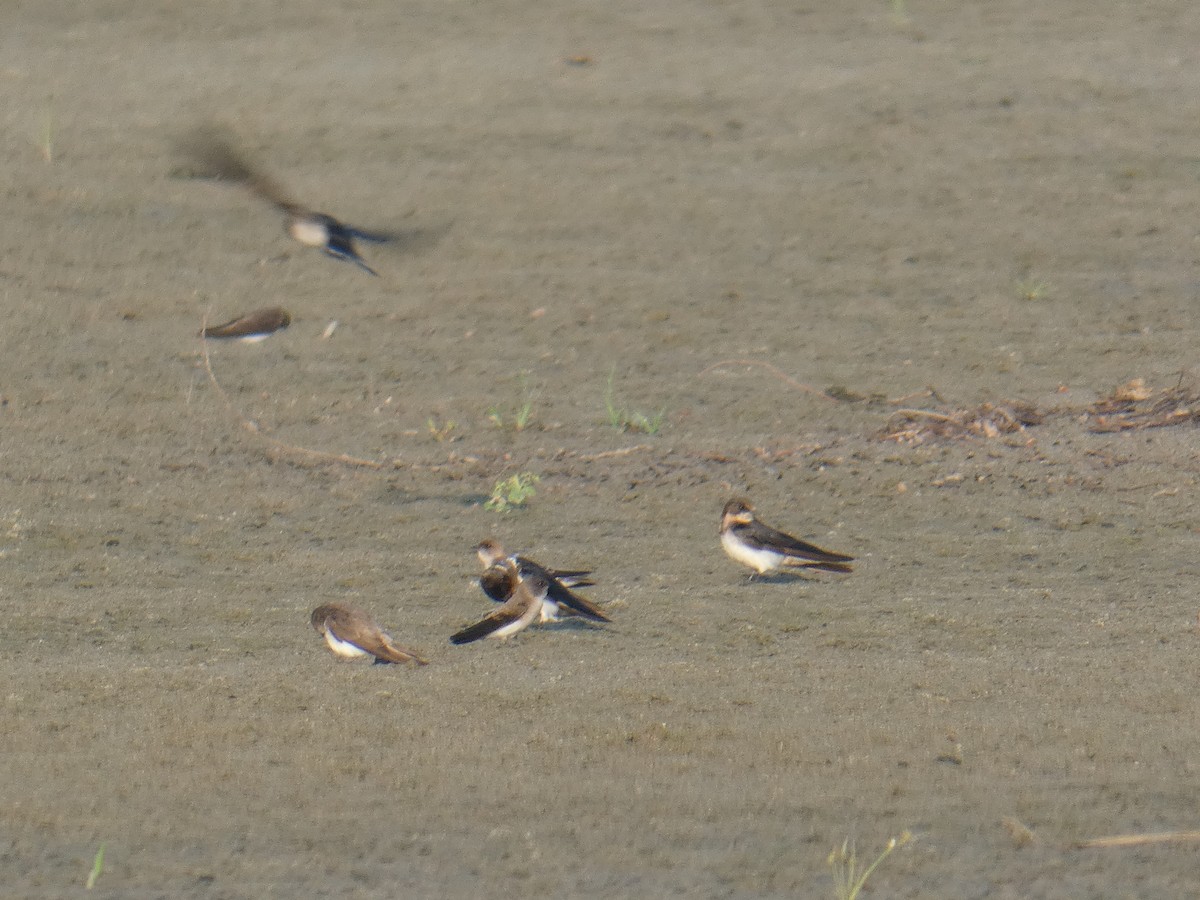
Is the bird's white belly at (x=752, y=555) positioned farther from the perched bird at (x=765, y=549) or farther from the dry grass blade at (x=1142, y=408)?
the dry grass blade at (x=1142, y=408)

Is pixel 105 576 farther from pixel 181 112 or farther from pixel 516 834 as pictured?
pixel 181 112

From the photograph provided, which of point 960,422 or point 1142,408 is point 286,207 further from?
point 1142,408

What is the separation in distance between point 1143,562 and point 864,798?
2.54m

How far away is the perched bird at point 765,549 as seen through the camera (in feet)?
19.2

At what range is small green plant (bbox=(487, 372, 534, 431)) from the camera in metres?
8.02

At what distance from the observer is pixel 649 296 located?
9.57 meters

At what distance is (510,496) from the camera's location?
699cm

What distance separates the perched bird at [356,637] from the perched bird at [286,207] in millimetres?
4707

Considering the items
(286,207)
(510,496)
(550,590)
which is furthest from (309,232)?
(550,590)

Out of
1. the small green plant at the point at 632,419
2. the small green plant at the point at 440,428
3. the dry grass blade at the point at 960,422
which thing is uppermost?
the dry grass blade at the point at 960,422

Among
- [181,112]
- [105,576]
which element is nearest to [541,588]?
[105,576]

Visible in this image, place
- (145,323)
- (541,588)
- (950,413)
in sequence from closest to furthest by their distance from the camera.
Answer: (541,588)
(950,413)
(145,323)

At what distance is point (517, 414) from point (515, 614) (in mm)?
3096

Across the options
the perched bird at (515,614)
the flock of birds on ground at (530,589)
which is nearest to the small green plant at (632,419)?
the flock of birds on ground at (530,589)
